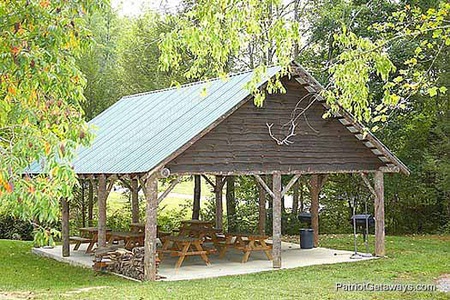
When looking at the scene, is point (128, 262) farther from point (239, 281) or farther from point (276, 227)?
→ point (276, 227)

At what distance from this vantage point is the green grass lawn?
10508 mm

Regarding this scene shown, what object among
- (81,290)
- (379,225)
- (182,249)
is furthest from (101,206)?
(379,225)

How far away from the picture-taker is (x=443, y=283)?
38.4 feet

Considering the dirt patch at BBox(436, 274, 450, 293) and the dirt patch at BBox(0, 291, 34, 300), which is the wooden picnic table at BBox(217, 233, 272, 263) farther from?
the dirt patch at BBox(0, 291, 34, 300)

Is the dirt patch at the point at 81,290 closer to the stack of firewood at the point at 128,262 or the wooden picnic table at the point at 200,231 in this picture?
the stack of firewood at the point at 128,262

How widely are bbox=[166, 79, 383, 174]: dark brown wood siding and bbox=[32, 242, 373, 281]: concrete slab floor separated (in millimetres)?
1920

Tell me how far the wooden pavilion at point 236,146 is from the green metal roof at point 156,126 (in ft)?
0.13

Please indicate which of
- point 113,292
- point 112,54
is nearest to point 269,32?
point 113,292

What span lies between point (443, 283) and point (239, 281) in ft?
11.6

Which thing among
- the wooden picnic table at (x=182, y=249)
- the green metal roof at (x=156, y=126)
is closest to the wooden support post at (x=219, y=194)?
the green metal roof at (x=156, y=126)

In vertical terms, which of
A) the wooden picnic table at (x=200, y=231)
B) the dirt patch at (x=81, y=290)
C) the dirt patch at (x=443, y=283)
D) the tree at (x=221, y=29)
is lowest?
the dirt patch at (x=81, y=290)

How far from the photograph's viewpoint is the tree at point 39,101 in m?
5.93

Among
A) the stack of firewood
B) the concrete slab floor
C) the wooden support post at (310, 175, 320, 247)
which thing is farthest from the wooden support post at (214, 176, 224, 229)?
the stack of firewood

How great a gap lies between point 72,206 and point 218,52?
1767 cm
